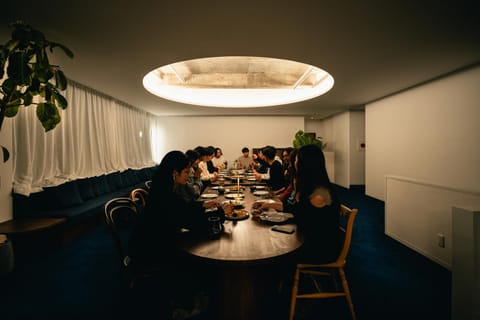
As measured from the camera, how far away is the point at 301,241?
1.49 metres

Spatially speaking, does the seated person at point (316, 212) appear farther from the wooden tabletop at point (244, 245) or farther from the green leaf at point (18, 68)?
the green leaf at point (18, 68)

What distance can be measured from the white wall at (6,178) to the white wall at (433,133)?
5586 mm

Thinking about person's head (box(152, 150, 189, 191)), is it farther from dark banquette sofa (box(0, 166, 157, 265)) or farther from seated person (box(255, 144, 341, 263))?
dark banquette sofa (box(0, 166, 157, 265))

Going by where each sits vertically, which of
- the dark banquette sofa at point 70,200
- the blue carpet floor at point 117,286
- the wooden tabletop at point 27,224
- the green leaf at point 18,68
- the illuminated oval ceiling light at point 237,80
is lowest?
the blue carpet floor at point 117,286

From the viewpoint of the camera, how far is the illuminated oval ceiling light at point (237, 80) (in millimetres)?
5051

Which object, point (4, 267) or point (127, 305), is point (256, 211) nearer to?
point (127, 305)

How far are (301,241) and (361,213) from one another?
401cm

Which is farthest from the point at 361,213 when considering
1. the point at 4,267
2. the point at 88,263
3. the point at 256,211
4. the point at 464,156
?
the point at 4,267

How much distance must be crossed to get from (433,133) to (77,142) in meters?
6.85

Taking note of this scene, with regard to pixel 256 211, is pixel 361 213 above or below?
below

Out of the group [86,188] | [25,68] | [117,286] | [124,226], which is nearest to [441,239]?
[124,226]

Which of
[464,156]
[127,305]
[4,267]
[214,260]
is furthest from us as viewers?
[464,156]

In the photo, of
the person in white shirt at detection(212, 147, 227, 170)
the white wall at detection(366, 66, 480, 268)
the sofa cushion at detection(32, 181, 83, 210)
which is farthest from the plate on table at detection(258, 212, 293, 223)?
the person in white shirt at detection(212, 147, 227, 170)

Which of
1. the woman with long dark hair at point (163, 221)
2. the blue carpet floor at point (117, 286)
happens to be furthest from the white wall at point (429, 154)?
the woman with long dark hair at point (163, 221)
